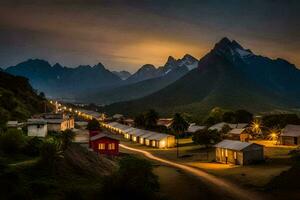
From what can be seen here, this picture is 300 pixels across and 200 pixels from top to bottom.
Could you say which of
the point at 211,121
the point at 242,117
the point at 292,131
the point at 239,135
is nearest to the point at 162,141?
the point at 239,135

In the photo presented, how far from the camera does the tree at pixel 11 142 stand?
48.8 metres

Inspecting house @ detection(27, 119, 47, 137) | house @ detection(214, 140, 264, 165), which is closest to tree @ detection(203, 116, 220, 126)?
house @ detection(214, 140, 264, 165)

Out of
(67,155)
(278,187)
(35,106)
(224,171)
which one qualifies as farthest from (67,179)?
(35,106)

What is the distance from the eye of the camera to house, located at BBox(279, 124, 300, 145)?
99738mm

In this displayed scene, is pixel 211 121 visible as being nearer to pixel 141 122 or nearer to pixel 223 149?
pixel 141 122

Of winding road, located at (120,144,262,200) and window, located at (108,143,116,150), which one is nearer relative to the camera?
winding road, located at (120,144,262,200)

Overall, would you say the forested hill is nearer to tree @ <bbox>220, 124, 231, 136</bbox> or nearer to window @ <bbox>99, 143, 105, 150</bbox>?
window @ <bbox>99, 143, 105, 150</bbox>

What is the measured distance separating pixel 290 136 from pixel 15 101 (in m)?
72.4

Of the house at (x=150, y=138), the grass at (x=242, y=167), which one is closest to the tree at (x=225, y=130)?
the house at (x=150, y=138)

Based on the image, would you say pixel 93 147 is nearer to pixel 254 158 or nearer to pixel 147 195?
pixel 254 158

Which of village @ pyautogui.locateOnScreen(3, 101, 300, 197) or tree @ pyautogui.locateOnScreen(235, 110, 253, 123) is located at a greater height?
tree @ pyautogui.locateOnScreen(235, 110, 253, 123)

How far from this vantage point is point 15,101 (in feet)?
341

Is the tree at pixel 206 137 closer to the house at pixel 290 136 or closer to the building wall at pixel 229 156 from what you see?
the building wall at pixel 229 156

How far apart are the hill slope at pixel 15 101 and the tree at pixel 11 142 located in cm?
2168
